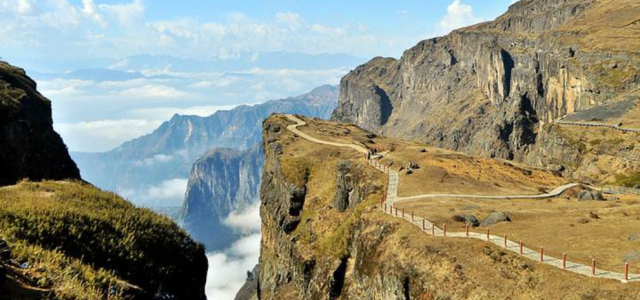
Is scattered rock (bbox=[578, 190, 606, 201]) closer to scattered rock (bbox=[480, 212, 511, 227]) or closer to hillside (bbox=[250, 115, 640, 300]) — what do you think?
hillside (bbox=[250, 115, 640, 300])

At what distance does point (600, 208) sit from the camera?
178 feet

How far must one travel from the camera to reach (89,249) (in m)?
36.6

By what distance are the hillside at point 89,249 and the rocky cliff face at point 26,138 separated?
3186 centimetres

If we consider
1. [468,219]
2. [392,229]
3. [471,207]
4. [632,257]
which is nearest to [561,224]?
[468,219]

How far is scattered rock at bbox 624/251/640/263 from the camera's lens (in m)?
34.8

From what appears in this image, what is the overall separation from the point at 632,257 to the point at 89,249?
1658 inches

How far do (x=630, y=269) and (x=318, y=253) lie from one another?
47642mm

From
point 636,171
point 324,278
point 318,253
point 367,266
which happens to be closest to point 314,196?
point 318,253

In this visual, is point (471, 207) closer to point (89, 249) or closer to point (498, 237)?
point (498, 237)

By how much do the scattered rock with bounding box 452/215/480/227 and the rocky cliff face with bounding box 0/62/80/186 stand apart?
6521 centimetres

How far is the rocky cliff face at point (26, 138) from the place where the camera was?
77.4 metres

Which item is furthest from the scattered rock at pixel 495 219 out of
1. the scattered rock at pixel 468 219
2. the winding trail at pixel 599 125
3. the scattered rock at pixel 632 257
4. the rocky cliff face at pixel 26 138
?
the winding trail at pixel 599 125

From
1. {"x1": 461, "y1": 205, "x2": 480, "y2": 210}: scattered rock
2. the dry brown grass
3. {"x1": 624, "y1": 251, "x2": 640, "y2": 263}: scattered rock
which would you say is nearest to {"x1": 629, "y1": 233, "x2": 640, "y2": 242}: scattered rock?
the dry brown grass

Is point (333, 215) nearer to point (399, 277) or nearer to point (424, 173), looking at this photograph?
point (424, 173)
